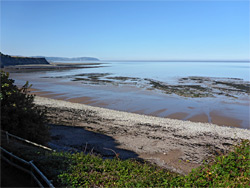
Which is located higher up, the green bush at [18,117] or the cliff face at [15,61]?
the cliff face at [15,61]

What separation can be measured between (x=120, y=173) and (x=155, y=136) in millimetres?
7612

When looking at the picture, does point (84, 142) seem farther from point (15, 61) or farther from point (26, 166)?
point (15, 61)

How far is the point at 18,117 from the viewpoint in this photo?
1068cm

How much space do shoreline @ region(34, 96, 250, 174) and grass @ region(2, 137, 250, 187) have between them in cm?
Answer: 279

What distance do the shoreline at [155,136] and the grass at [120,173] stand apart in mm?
2793

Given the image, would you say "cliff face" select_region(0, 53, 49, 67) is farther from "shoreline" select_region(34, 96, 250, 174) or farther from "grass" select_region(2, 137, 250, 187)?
"grass" select_region(2, 137, 250, 187)

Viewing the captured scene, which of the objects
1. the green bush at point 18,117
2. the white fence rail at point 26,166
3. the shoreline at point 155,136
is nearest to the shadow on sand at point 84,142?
the shoreline at point 155,136

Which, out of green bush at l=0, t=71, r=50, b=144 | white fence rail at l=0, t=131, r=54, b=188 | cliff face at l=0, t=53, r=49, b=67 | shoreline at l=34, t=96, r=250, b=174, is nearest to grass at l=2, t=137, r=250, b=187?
white fence rail at l=0, t=131, r=54, b=188

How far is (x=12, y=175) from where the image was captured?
24.6ft

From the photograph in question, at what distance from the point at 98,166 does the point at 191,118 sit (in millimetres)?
16357

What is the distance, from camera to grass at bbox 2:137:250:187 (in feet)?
24.6

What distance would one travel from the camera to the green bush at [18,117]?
10.3m

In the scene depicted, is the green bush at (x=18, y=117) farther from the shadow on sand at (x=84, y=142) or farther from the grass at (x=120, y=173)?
the shadow on sand at (x=84, y=142)

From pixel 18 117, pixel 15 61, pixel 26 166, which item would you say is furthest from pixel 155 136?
pixel 15 61
